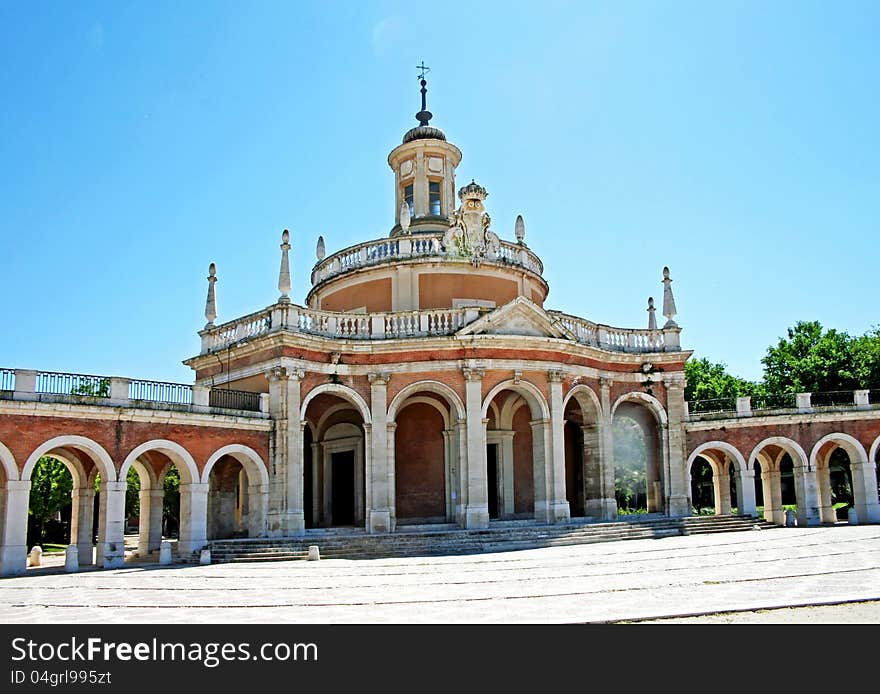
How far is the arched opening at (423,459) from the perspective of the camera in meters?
29.2

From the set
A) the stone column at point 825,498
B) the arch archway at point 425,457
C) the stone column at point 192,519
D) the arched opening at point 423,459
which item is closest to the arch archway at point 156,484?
the stone column at point 192,519

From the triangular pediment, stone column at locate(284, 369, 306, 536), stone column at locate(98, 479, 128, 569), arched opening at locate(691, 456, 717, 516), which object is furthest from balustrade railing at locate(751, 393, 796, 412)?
stone column at locate(98, 479, 128, 569)

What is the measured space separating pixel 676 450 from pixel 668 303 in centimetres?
579

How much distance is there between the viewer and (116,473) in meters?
22.8

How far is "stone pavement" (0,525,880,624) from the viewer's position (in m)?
11.6

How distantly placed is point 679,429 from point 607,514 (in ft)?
16.1

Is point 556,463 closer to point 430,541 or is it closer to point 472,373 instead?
point 472,373

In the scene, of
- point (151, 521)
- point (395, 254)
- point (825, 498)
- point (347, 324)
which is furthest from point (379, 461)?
point (825, 498)

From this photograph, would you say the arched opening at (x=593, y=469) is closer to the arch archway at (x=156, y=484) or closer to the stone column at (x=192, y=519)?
the stone column at (x=192, y=519)

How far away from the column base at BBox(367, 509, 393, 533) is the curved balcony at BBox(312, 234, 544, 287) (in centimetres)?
921

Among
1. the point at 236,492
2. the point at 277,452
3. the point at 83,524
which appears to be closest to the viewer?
the point at 83,524

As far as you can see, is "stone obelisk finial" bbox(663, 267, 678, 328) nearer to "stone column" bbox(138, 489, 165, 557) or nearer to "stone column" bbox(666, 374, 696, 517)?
"stone column" bbox(666, 374, 696, 517)

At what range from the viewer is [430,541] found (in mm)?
24531
